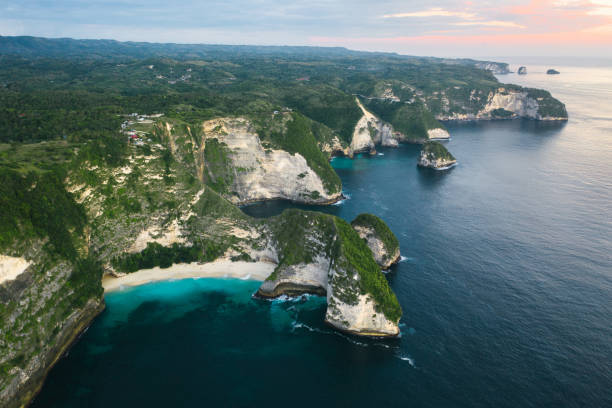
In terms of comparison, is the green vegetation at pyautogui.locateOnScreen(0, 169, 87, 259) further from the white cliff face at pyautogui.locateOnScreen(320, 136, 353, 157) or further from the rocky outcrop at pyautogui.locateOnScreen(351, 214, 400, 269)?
the white cliff face at pyautogui.locateOnScreen(320, 136, 353, 157)

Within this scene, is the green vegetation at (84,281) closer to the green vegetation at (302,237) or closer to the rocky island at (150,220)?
the rocky island at (150,220)

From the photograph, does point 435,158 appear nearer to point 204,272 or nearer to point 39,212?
point 204,272

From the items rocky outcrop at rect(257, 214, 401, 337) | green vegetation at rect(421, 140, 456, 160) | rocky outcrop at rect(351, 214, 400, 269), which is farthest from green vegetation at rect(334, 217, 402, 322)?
green vegetation at rect(421, 140, 456, 160)

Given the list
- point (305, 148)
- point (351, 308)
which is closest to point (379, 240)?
point (351, 308)

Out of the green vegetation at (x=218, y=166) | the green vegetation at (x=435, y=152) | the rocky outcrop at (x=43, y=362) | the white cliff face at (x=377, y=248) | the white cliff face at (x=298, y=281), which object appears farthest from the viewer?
the green vegetation at (x=435, y=152)

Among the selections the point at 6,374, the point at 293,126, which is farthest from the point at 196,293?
the point at 293,126

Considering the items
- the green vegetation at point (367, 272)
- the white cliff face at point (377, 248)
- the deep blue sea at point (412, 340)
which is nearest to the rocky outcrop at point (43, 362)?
the deep blue sea at point (412, 340)
